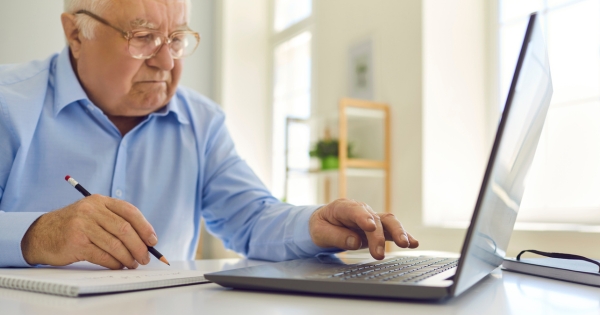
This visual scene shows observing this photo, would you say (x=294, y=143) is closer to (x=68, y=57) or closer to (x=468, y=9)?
(x=468, y=9)

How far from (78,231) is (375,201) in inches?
92.8

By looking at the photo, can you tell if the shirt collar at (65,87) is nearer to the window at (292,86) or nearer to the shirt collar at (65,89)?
the shirt collar at (65,89)

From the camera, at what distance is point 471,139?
281 centimetres

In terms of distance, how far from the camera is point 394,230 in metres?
0.86

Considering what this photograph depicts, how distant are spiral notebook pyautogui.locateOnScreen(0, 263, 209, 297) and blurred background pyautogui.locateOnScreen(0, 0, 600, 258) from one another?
1.65 m

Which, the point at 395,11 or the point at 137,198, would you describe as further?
the point at 395,11

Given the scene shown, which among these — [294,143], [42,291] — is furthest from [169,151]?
[294,143]

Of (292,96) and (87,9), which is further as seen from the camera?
(292,96)

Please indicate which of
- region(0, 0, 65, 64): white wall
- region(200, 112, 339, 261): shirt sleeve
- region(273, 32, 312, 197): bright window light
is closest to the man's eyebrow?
region(200, 112, 339, 261): shirt sleeve

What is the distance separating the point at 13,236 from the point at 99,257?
0.52 ft

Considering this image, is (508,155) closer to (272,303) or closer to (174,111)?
(272,303)

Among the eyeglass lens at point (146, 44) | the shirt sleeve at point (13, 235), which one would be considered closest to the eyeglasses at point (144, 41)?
the eyeglass lens at point (146, 44)

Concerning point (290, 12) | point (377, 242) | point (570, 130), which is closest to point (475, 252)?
point (377, 242)

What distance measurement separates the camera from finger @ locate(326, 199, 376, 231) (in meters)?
0.84
